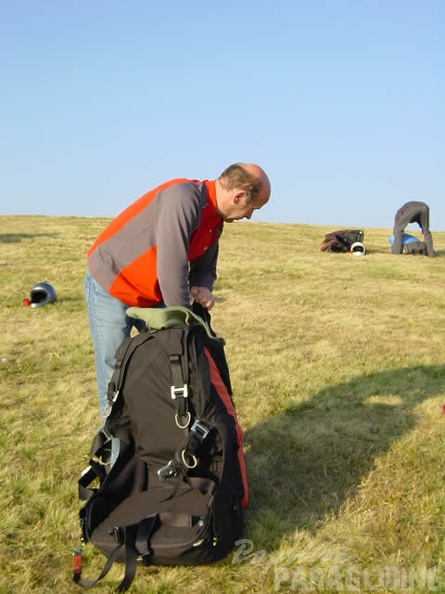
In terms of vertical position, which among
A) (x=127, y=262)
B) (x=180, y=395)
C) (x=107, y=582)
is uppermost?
(x=127, y=262)

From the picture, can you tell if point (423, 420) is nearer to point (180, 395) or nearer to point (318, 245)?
point (180, 395)

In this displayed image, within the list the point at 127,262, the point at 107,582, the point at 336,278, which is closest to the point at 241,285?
the point at 336,278

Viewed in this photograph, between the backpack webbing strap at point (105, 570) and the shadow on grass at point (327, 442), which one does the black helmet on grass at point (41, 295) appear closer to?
the shadow on grass at point (327, 442)

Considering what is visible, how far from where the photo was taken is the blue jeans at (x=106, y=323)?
4.37 metres

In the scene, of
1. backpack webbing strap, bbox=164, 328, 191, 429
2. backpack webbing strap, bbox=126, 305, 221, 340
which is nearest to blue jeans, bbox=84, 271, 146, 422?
backpack webbing strap, bbox=126, 305, 221, 340

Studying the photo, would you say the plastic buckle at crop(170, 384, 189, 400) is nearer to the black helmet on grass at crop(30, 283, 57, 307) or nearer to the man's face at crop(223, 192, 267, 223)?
the man's face at crop(223, 192, 267, 223)

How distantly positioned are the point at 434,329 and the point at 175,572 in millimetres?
7735

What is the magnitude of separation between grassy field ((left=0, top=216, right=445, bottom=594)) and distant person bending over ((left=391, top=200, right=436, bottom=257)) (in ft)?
22.8

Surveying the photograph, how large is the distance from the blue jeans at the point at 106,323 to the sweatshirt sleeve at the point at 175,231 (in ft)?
2.11

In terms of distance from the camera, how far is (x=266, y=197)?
13.2 ft

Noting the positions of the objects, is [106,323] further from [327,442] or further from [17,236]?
[17,236]

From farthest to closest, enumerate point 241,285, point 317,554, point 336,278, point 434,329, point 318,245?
1. point 318,245
2. point 336,278
3. point 241,285
4. point 434,329
5. point 317,554

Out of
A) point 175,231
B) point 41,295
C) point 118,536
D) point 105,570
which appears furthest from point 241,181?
point 41,295

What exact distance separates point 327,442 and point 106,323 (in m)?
2.40
